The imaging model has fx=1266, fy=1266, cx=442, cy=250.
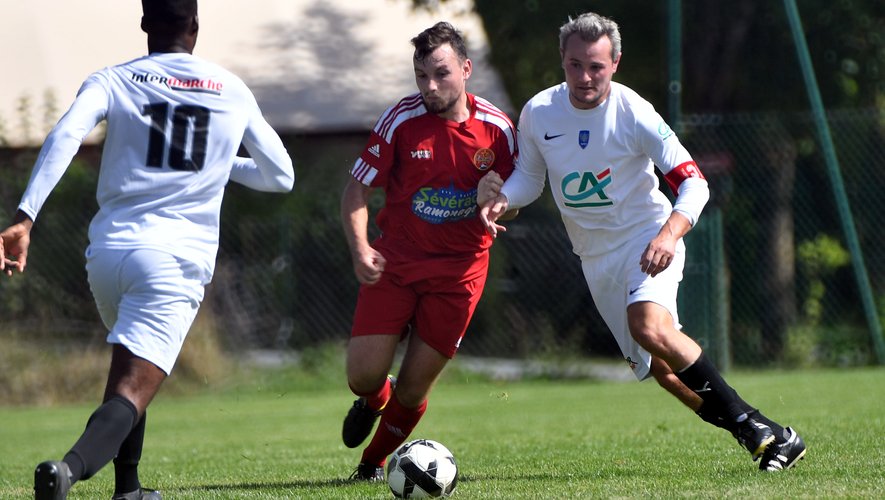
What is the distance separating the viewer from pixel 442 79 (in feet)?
18.9

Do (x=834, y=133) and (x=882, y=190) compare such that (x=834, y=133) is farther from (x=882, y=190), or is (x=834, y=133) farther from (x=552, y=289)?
(x=552, y=289)

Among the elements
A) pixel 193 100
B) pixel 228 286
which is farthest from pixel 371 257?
pixel 228 286

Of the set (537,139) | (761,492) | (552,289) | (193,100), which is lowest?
(552,289)

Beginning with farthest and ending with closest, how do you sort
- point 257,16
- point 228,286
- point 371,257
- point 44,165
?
1. point 257,16
2. point 228,286
3. point 371,257
4. point 44,165

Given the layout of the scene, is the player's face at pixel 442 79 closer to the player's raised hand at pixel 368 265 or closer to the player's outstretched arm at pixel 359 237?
the player's outstretched arm at pixel 359 237

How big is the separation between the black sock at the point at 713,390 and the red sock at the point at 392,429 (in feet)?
4.28

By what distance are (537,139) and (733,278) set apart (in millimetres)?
8988

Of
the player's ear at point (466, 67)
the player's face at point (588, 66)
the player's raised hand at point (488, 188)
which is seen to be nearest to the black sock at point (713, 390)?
the player's raised hand at point (488, 188)

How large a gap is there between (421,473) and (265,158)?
1485mm

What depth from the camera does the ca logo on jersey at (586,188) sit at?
566cm

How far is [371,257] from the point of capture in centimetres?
569

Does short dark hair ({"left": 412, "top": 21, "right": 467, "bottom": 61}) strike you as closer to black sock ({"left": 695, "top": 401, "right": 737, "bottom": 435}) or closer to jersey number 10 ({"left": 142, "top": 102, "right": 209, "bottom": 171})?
jersey number 10 ({"left": 142, "top": 102, "right": 209, "bottom": 171})

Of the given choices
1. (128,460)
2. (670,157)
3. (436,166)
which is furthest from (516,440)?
(128,460)

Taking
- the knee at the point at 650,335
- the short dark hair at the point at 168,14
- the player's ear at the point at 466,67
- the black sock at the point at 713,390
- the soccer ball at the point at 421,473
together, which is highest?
the short dark hair at the point at 168,14
